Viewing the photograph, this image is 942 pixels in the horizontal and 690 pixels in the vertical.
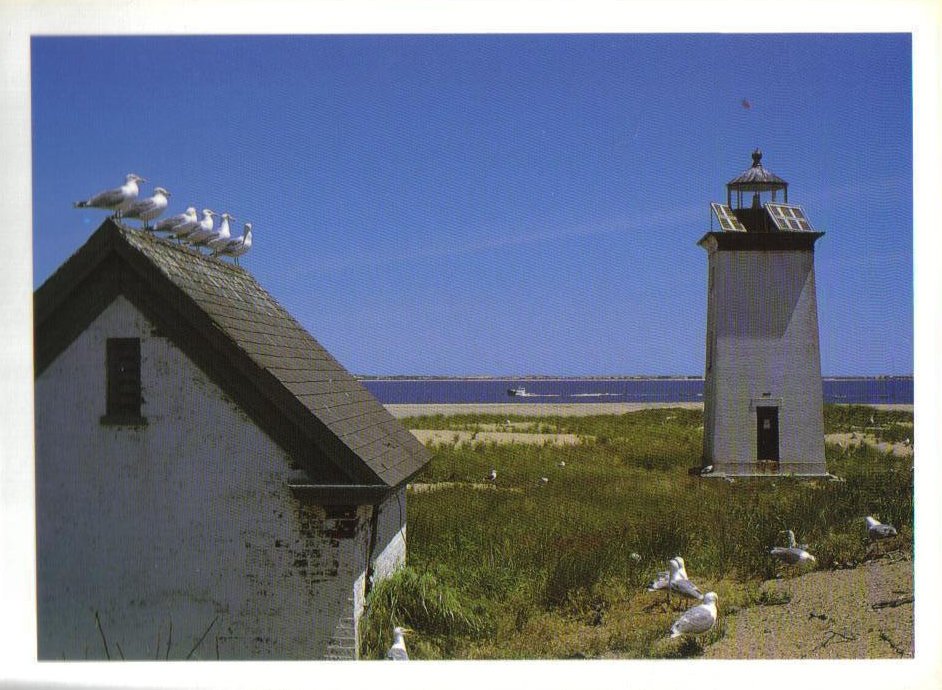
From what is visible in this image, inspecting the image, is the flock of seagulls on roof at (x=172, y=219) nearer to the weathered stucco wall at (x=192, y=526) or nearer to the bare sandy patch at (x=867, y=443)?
the weathered stucco wall at (x=192, y=526)

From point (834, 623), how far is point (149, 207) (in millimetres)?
6607

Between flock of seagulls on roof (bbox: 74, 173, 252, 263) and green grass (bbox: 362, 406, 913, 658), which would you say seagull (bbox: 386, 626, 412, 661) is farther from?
flock of seagulls on roof (bbox: 74, 173, 252, 263)

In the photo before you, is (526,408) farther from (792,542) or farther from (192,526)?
(192,526)

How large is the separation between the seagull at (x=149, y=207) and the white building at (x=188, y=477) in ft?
1.46

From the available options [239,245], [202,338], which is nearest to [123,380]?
[202,338]

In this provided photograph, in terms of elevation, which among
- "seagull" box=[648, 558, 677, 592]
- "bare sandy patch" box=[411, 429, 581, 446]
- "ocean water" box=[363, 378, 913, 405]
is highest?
"ocean water" box=[363, 378, 913, 405]

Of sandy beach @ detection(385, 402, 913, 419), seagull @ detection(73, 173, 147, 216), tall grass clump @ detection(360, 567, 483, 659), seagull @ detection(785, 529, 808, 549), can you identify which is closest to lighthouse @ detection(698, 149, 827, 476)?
sandy beach @ detection(385, 402, 913, 419)

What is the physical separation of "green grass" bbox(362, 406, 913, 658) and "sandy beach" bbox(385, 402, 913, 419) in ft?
2.82

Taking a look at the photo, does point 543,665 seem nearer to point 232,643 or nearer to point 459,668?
point 459,668

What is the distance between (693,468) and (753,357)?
167cm

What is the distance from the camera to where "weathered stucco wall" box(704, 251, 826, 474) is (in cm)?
985

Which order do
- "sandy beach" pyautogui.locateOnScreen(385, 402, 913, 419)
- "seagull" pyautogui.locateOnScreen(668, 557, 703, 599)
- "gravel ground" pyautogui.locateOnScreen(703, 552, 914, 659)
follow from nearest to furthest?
"gravel ground" pyautogui.locateOnScreen(703, 552, 914, 659) < "seagull" pyautogui.locateOnScreen(668, 557, 703, 599) < "sandy beach" pyautogui.locateOnScreen(385, 402, 913, 419)

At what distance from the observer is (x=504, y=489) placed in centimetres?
977
